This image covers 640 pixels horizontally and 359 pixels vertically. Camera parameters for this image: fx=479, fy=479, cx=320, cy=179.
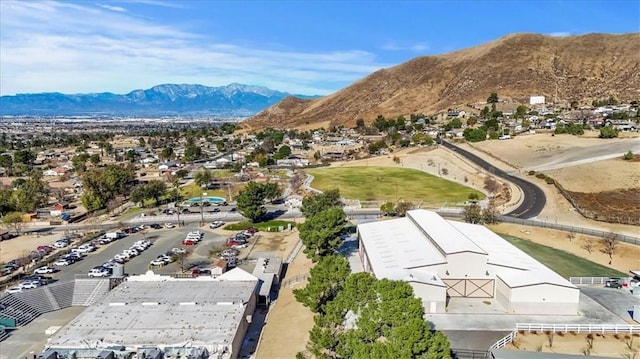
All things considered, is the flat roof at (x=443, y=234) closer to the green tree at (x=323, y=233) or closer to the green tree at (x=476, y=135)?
the green tree at (x=323, y=233)

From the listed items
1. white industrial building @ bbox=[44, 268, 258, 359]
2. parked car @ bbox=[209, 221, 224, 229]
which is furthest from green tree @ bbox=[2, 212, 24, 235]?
white industrial building @ bbox=[44, 268, 258, 359]

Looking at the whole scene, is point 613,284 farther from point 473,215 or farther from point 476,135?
point 476,135

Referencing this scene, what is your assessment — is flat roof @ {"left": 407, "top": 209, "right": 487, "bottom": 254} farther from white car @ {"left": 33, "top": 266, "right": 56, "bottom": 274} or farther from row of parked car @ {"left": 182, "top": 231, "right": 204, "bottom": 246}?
white car @ {"left": 33, "top": 266, "right": 56, "bottom": 274}

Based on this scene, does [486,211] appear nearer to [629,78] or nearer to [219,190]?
[219,190]

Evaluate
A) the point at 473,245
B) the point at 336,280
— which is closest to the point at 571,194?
the point at 473,245

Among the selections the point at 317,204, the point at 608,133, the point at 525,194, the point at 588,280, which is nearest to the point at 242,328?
the point at 317,204

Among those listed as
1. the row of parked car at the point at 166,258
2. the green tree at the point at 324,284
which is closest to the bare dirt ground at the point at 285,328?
the green tree at the point at 324,284
